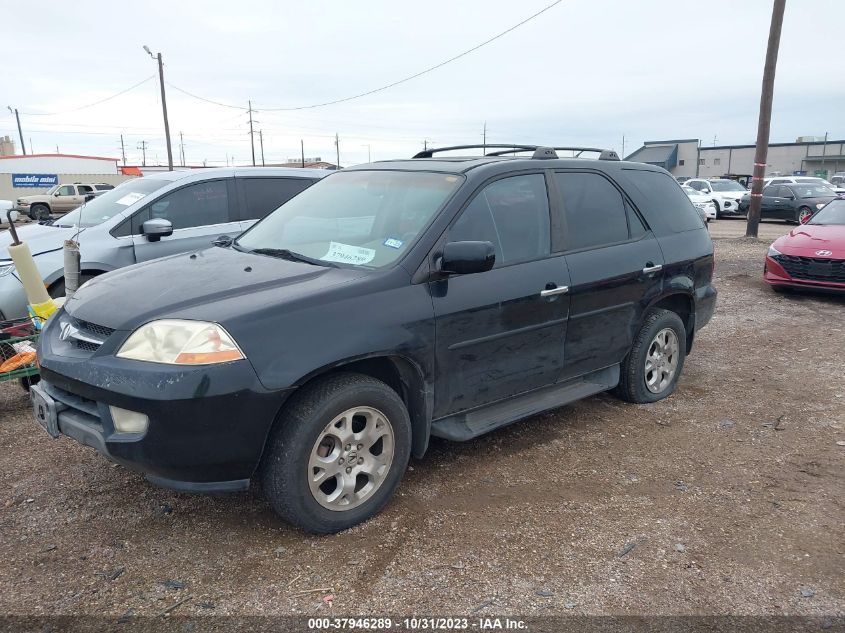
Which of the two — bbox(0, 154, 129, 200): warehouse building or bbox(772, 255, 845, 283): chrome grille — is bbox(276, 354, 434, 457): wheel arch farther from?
bbox(0, 154, 129, 200): warehouse building

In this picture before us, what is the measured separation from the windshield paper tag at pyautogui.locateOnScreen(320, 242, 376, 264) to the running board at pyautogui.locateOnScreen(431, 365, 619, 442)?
3.22 feet

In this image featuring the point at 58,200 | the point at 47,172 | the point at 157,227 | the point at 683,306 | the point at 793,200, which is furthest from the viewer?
the point at 47,172

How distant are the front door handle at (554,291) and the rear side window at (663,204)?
1.25m

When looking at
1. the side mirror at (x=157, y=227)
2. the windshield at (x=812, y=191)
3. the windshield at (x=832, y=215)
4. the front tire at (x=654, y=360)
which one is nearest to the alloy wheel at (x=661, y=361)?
the front tire at (x=654, y=360)

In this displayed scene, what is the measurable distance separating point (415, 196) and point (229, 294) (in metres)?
1.31

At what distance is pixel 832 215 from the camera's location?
9.45m

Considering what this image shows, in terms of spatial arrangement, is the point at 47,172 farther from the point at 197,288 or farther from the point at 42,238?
the point at 197,288

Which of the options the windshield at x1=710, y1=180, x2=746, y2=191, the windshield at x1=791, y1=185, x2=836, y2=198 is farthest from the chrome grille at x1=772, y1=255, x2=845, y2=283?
the windshield at x1=710, y1=180, x2=746, y2=191

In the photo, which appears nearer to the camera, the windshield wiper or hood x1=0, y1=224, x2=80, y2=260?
the windshield wiper

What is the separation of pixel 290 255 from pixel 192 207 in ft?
11.0

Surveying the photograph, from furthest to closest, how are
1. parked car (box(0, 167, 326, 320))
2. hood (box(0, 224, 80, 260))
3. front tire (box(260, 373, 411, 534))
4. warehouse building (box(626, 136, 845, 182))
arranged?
warehouse building (box(626, 136, 845, 182)) → hood (box(0, 224, 80, 260)) → parked car (box(0, 167, 326, 320)) → front tire (box(260, 373, 411, 534))

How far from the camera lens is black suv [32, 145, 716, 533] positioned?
2754mm

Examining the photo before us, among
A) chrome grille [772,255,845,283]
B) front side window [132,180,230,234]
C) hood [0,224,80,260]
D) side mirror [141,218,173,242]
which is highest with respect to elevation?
front side window [132,180,230,234]

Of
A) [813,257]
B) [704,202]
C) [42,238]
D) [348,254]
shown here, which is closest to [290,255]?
[348,254]
